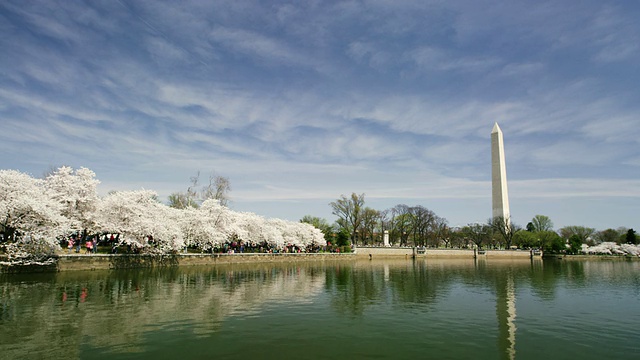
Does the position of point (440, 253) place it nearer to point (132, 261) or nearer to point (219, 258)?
point (219, 258)

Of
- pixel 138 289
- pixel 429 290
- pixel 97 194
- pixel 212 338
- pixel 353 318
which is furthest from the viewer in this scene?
pixel 97 194

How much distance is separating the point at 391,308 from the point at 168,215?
39.4 meters

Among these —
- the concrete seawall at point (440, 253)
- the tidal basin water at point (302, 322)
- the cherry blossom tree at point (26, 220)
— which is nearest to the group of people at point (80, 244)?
the cherry blossom tree at point (26, 220)

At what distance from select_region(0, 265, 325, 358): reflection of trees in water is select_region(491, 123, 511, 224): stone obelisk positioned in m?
77.7

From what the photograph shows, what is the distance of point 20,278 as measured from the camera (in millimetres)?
29750

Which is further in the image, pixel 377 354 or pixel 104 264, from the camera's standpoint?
pixel 104 264

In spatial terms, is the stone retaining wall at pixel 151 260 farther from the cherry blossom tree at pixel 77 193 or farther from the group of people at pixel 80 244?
the cherry blossom tree at pixel 77 193

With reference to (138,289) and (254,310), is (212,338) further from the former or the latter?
(138,289)

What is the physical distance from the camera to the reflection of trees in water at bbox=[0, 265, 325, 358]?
45.9 feet

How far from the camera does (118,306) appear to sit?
20.1 m

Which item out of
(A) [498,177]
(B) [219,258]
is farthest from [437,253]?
(B) [219,258]

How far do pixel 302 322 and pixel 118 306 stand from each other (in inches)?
405

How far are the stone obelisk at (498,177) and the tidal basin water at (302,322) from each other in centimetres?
7018

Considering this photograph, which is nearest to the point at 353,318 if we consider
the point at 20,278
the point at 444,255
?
the point at 20,278
